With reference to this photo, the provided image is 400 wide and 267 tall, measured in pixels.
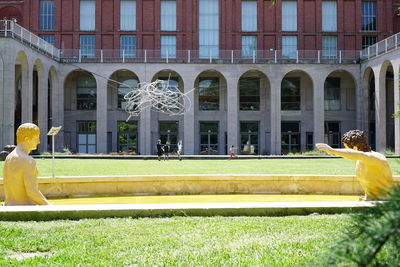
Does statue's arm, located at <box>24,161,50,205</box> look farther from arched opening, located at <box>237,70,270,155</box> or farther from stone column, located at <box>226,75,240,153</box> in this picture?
arched opening, located at <box>237,70,270,155</box>

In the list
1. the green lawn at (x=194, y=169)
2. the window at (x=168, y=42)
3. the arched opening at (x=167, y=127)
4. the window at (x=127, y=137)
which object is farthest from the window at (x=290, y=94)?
the green lawn at (x=194, y=169)

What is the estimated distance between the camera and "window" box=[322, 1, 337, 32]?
53.3 meters

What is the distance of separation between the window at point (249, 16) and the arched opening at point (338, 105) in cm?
1052

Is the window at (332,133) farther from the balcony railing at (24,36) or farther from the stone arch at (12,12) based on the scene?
the stone arch at (12,12)

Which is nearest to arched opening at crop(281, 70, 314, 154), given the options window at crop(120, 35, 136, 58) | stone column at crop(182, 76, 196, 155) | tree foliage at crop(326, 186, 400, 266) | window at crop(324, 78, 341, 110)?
window at crop(324, 78, 341, 110)

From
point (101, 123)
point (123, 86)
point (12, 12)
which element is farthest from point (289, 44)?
point (12, 12)

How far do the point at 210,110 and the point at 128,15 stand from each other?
14.5 meters

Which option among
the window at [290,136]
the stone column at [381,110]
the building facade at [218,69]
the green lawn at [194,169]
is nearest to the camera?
the green lawn at [194,169]

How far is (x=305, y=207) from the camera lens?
735cm

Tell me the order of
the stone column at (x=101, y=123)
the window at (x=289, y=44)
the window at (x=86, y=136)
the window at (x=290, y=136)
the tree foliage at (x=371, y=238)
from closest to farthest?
the tree foliage at (x=371, y=238)
the stone column at (x=101, y=123)
the window at (x=86, y=136)
the window at (x=290, y=136)
the window at (x=289, y=44)

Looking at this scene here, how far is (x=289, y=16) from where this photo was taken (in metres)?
53.6

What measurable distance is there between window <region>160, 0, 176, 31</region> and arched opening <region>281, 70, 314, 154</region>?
47.2ft

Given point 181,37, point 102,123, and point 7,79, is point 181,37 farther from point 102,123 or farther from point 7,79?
point 7,79

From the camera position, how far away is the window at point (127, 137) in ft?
169
